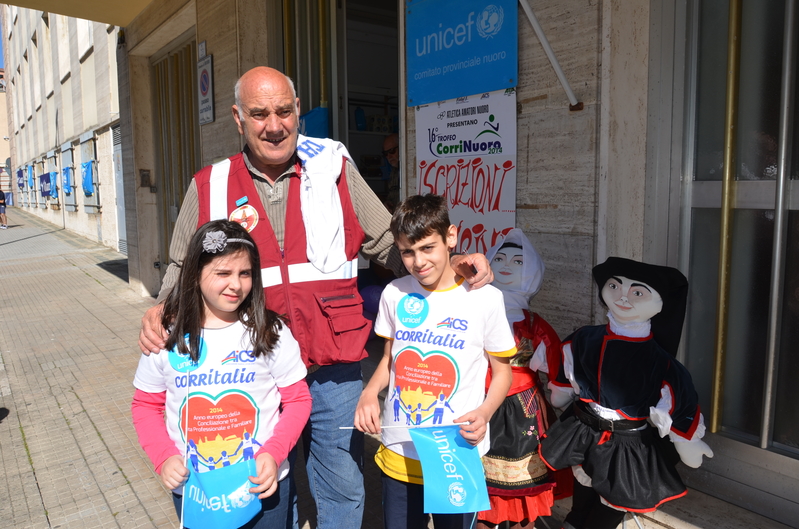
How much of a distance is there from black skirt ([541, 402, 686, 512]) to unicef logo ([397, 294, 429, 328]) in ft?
2.45

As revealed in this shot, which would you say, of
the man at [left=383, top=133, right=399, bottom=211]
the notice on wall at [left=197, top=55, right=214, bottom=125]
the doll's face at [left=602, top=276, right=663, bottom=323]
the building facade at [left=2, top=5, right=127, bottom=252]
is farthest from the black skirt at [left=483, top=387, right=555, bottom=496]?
the building facade at [left=2, top=5, right=127, bottom=252]

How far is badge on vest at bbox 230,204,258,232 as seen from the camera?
2.14 metres

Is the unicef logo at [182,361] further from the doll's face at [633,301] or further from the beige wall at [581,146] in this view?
the beige wall at [581,146]

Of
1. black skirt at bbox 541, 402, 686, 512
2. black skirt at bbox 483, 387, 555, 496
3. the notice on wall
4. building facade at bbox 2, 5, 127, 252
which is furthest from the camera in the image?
building facade at bbox 2, 5, 127, 252

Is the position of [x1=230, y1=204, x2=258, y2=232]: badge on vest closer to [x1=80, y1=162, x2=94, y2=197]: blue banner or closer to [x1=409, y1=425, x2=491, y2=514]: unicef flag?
[x1=409, y1=425, x2=491, y2=514]: unicef flag

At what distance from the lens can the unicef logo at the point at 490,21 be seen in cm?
313

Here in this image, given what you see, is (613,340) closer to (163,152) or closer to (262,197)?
(262,197)

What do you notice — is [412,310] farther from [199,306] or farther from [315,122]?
[315,122]

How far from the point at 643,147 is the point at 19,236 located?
2312cm

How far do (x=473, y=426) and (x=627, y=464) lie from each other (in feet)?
2.17

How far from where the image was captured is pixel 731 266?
252cm

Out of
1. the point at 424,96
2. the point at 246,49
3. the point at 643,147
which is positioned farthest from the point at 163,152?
the point at 643,147

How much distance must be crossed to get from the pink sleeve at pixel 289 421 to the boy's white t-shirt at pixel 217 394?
1.8 inches

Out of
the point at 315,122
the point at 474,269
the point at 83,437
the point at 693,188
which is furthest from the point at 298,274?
the point at 315,122
